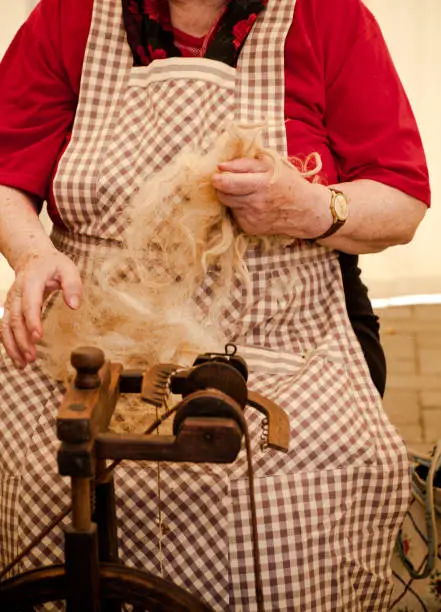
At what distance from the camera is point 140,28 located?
1555 mm

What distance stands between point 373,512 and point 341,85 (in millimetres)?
754

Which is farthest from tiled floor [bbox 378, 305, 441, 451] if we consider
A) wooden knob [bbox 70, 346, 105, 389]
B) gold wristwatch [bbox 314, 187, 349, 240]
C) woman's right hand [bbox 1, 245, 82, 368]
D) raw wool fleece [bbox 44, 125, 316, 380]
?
wooden knob [bbox 70, 346, 105, 389]

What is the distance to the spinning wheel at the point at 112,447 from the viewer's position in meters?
0.91

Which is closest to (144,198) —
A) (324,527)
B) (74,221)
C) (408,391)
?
(74,221)

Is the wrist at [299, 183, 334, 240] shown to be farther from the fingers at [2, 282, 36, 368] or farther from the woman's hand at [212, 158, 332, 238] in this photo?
the fingers at [2, 282, 36, 368]

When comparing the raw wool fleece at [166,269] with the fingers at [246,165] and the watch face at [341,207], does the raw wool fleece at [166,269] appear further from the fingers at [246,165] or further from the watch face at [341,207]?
the watch face at [341,207]

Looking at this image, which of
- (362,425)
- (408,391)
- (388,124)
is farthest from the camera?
(408,391)

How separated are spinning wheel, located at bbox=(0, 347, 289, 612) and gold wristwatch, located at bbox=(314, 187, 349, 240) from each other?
1.50 ft

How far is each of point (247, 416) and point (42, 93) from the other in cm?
73

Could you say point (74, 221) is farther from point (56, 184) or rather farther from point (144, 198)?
point (144, 198)

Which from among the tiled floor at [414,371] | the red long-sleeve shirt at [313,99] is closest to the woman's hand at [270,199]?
the red long-sleeve shirt at [313,99]

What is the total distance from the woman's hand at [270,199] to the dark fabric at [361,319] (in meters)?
0.28

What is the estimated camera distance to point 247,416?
4.49 ft

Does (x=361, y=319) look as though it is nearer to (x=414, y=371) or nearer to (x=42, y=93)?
(x=42, y=93)
